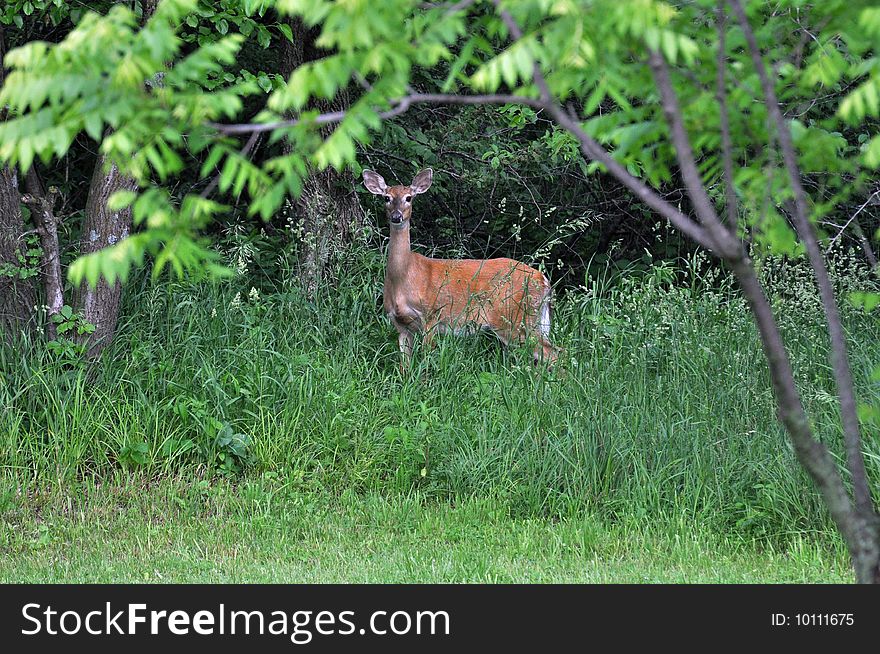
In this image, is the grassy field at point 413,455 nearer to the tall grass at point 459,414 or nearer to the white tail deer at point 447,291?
the tall grass at point 459,414

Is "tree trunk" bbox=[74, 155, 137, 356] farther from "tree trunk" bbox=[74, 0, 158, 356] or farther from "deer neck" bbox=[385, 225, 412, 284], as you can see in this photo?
"deer neck" bbox=[385, 225, 412, 284]

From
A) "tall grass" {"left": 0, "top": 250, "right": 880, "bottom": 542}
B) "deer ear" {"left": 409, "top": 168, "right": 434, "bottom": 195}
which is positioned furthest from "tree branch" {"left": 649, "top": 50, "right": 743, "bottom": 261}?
"deer ear" {"left": 409, "top": 168, "right": 434, "bottom": 195}

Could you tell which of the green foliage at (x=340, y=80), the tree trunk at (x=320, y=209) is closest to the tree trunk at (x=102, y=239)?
the tree trunk at (x=320, y=209)

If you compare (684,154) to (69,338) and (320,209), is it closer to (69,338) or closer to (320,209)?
(69,338)

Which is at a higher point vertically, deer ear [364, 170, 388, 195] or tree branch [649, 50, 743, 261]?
deer ear [364, 170, 388, 195]

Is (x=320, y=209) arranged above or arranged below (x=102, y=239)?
above

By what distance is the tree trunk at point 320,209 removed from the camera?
8.49m

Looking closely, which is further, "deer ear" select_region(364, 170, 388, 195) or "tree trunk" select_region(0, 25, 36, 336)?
"deer ear" select_region(364, 170, 388, 195)

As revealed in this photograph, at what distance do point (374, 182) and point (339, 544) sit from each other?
3543 mm

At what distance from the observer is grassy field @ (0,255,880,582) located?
209 inches

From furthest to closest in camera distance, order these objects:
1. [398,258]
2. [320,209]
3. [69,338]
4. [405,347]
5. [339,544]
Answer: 1. [320,209]
2. [398,258]
3. [405,347]
4. [69,338]
5. [339,544]

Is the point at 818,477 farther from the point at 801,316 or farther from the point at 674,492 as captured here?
the point at 801,316

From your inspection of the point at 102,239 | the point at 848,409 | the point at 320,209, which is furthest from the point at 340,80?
the point at 320,209

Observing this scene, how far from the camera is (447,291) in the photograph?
8.47 meters
